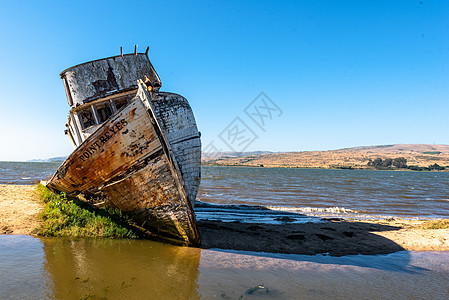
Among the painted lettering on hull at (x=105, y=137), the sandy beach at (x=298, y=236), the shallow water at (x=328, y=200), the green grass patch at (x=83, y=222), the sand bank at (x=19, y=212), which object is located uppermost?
the painted lettering on hull at (x=105, y=137)

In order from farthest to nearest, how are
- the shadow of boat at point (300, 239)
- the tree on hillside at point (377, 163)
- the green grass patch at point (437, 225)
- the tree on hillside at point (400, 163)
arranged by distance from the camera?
the tree on hillside at point (377, 163) → the tree on hillside at point (400, 163) → the green grass patch at point (437, 225) → the shadow of boat at point (300, 239)

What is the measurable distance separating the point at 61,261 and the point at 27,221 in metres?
3.01

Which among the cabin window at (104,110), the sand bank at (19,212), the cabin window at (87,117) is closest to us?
the sand bank at (19,212)

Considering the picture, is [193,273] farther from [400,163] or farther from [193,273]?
[400,163]

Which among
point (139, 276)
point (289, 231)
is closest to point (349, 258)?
point (289, 231)

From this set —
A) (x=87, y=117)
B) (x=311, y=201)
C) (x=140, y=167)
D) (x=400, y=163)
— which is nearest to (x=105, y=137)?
(x=140, y=167)

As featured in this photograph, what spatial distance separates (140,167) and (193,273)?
2425 mm

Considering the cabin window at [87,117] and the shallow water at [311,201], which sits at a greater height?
the cabin window at [87,117]

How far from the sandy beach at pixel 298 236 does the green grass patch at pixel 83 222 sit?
447 mm

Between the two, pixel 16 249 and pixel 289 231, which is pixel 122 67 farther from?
pixel 289 231

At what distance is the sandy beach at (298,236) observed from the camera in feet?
20.6

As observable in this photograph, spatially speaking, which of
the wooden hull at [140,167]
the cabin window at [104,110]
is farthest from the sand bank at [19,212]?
the cabin window at [104,110]

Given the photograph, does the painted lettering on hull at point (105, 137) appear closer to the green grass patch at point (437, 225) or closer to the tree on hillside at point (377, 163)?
the green grass patch at point (437, 225)

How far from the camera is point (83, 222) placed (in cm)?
653
